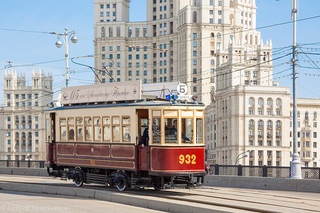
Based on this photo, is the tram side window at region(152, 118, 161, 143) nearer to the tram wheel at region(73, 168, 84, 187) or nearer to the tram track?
the tram track

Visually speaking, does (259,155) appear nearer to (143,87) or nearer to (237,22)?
(237,22)

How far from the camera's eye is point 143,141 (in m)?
21.6

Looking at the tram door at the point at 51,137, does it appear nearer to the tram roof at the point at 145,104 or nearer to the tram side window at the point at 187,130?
the tram roof at the point at 145,104

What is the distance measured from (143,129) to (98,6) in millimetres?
177104

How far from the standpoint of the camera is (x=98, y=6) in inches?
7697

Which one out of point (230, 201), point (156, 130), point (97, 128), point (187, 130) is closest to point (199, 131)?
point (187, 130)

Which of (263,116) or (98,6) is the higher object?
(98,6)

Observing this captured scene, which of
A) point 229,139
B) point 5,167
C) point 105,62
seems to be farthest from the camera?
point 105,62

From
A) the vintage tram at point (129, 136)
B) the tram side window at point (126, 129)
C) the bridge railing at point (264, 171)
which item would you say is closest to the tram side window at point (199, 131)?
the vintage tram at point (129, 136)

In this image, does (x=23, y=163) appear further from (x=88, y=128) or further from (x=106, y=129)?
(x=106, y=129)

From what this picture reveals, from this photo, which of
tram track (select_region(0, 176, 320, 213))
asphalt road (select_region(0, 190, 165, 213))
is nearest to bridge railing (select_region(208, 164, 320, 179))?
tram track (select_region(0, 176, 320, 213))

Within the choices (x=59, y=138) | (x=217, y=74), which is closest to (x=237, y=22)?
(x=217, y=74)

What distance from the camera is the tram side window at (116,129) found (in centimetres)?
2241

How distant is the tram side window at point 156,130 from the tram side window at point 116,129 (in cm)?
163
